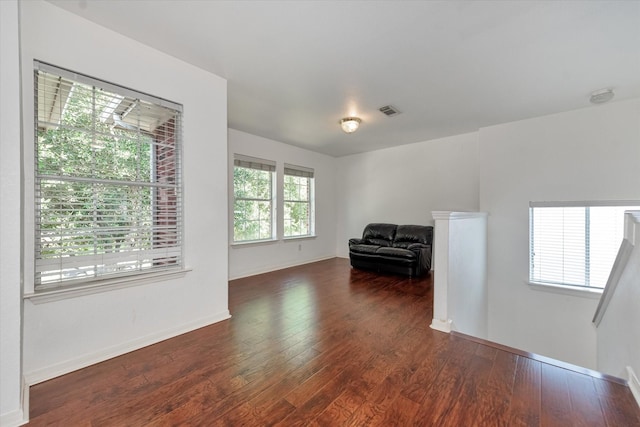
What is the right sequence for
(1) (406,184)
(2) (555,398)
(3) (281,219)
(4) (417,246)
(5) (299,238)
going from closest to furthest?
1. (2) (555,398)
2. (4) (417,246)
3. (3) (281,219)
4. (1) (406,184)
5. (5) (299,238)

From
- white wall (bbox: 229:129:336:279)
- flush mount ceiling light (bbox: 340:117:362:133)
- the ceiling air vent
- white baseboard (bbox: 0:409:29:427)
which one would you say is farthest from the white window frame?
white baseboard (bbox: 0:409:29:427)

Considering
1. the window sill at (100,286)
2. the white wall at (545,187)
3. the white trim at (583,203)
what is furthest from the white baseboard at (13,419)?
the white trim at (583,203)

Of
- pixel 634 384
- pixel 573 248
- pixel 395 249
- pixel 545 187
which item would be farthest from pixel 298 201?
pixel 634 384

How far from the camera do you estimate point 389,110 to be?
3.55 m

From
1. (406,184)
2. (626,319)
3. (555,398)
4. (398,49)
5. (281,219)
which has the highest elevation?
(398,49)

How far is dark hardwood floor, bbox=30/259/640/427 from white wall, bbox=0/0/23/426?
26 cm

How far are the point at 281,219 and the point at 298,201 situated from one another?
27.7 inches

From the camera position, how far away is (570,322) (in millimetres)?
3496

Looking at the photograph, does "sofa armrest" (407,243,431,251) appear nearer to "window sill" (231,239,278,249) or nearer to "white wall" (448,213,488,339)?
"white wall" (448,213,488,339)

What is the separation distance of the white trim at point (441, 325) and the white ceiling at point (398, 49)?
254 centimetres

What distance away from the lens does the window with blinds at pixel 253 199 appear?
465 cm

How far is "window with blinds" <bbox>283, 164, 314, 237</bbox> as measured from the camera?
5531 millimetres

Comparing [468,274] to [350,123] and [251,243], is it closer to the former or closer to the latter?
[350,123]

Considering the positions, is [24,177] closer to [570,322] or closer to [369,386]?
[369,386]
